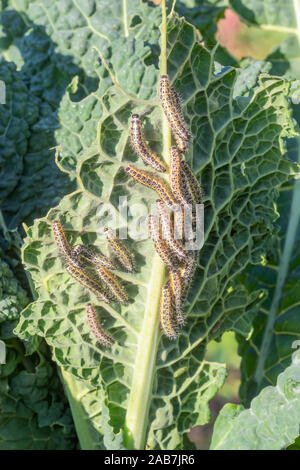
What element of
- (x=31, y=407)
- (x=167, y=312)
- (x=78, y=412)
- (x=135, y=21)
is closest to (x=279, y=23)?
(x=135, y=21)

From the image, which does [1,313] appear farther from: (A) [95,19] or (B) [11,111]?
(A) [95,19]

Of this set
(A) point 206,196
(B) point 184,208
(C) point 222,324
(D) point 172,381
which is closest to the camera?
(B) point 184,208

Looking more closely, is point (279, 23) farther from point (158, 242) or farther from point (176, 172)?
point (158, 242)

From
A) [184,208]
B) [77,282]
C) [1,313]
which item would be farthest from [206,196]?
[1,313]

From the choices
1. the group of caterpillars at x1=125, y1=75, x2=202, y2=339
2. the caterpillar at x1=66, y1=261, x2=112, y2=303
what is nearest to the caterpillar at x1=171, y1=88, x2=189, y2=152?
the group of caterpillars at x1=125, y1=75, x2=202, y2=339

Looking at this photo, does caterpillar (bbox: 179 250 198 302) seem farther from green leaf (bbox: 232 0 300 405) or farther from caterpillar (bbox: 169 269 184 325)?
green leaf (bbox: 232 0 300 405)

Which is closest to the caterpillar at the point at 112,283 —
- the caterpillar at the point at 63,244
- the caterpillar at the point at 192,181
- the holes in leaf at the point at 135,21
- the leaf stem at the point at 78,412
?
the caterpillar at the point at 63,244
